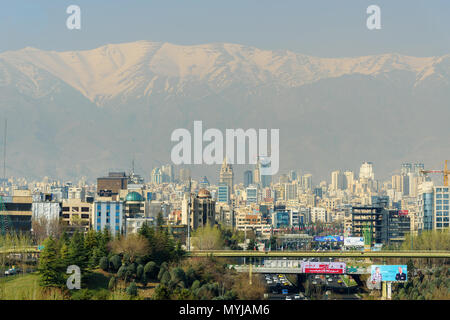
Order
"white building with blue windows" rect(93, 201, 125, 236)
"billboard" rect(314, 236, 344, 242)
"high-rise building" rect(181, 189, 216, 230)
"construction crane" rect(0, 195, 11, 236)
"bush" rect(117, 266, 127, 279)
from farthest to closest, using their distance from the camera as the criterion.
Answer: "billboard" rect(314, 236, 344, 242), "high-rise building" rect(181, 189, 216, 230), "white building with blue windows" rect(93, 201, 125, 236), "construction crane" rect(0, 195, 11, 236), "bush" rect(117, 266, 127, 279)

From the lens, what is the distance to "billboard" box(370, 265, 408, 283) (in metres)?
30.6

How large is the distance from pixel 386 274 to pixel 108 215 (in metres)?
18.2

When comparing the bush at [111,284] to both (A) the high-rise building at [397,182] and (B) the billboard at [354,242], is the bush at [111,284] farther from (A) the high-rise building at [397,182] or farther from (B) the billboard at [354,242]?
(A) the high-rise building at [397,182]

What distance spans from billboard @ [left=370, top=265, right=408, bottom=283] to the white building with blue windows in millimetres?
16754

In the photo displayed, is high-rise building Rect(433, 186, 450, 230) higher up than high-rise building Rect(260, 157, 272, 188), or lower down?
lower down

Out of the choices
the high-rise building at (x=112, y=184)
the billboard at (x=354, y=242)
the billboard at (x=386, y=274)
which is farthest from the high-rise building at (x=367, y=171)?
the billboard at (x=386, y=274)

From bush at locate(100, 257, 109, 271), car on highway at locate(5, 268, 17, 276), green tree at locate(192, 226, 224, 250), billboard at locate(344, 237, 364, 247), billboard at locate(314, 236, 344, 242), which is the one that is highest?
bush at locate(100, 257, 109, 271)

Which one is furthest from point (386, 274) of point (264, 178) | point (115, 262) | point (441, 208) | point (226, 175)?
point (264, 178)

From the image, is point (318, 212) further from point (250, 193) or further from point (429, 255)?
point (429, 255)

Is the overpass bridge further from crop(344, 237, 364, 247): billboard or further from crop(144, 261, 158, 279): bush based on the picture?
crop(344, 237, 364, 247): billboard

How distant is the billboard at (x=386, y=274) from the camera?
30.6 meters

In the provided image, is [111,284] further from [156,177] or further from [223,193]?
[156,177]

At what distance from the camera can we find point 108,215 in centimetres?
4469

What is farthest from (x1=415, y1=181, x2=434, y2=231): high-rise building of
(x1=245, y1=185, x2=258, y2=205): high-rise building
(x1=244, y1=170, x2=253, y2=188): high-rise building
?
(x1=244, y1=170, x2=253, y2=188): high-rise building
